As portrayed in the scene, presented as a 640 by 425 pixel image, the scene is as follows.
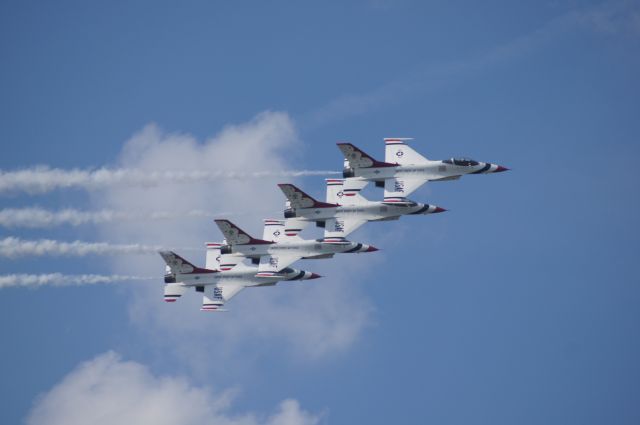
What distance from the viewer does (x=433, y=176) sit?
126625 millimetres

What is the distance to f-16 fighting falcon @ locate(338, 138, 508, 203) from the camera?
12544 centimetres

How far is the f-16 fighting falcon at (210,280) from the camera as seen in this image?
423 ft

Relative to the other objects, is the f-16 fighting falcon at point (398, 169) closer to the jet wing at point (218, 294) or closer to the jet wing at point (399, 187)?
the jet wing at point (399, 187)

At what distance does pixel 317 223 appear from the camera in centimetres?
12712

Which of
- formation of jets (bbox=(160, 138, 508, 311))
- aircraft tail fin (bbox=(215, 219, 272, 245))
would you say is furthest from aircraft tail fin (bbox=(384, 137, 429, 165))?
aircraft tail fin (bbox=(215, 219, 272, 245))

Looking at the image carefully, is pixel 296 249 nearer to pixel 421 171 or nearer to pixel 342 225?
pixel 342 225

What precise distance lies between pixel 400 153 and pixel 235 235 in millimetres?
16028

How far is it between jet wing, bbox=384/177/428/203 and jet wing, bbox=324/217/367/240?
3232 mm

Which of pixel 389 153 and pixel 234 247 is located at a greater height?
pixel 389 153

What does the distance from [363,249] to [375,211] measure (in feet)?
16.3

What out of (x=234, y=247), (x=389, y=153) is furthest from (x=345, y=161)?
(x=234, y=247)

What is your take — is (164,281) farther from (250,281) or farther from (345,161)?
(345,161)

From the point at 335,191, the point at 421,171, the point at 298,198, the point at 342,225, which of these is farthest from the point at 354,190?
the point at 421,171

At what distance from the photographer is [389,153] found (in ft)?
419
